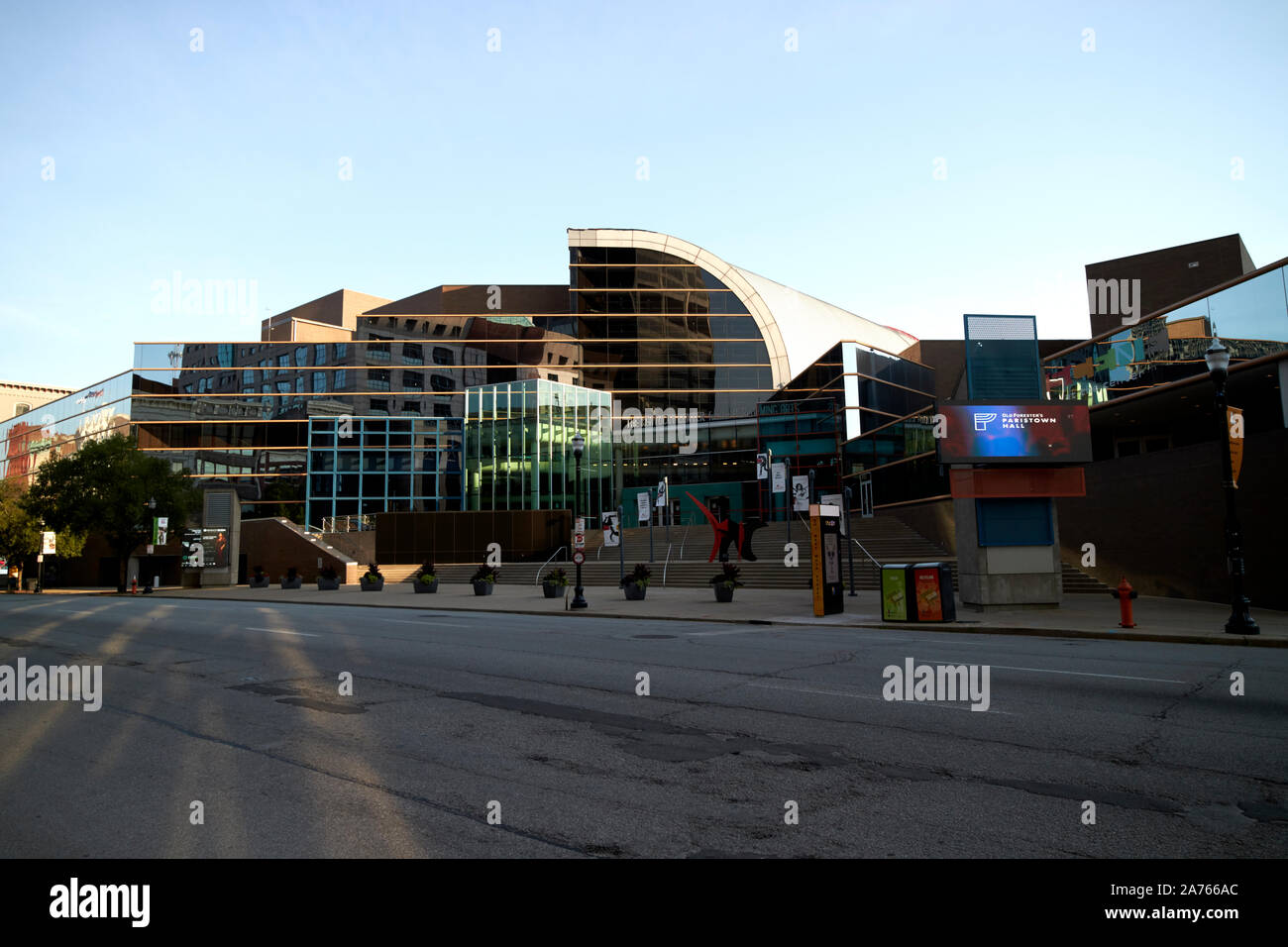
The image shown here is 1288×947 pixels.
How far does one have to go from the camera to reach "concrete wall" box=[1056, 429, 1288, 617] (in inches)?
770

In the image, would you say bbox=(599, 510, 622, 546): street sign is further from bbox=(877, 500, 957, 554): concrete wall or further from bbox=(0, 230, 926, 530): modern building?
bbox=(0, 230, 926, 530): modern building

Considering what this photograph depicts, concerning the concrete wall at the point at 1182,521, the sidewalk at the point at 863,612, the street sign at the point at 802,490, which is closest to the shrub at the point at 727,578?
the sidewalk at the point at 863,612

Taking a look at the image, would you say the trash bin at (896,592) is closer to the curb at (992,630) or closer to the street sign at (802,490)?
the curb at (992,630)

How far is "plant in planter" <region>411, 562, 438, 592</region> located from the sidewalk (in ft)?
3.00

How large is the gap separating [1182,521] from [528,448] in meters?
46.1

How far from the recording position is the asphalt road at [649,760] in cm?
482

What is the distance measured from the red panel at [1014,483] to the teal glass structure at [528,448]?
4228 centimetres

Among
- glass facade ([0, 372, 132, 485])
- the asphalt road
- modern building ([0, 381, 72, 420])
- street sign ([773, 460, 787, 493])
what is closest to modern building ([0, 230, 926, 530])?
glass facade ([0, 372, 132, 485])

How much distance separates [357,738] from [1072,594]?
2415cm

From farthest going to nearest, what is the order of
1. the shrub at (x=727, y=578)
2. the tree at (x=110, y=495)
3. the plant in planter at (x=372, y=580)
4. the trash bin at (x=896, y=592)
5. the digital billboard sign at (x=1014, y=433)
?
the tree at (x=110, y=495)
the plant in planter at (x=372, y=580)
the shrub at (x=727, y=578)
the digital billboard sign at (x=1014, y=433)
the trash bin at (x=896, y=592)

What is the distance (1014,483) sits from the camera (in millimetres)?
20812

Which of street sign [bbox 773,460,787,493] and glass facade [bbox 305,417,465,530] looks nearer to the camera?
street sign [bbox 773,460,787,493]

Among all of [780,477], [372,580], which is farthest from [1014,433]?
[372,580]
